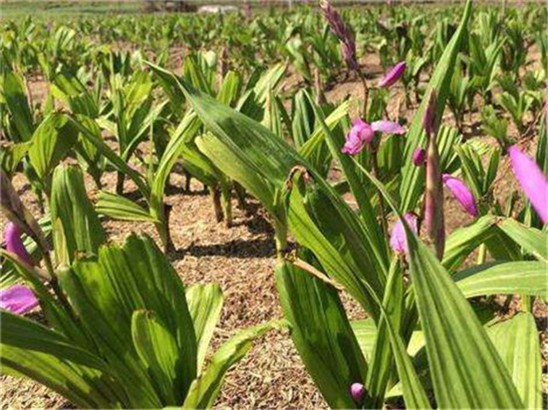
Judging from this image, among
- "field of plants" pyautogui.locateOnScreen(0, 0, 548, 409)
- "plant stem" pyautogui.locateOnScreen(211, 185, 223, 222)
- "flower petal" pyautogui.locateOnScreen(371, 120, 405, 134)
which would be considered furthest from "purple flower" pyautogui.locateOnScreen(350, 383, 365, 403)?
"plant stem" pyautogui.locateOnScreen(211, 185, 223, 222)

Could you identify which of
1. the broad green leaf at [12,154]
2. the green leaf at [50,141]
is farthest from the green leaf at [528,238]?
the broad green leaf at [12,154]

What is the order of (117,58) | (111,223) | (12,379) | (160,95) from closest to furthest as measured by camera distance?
(12,379) → (111,223) → (117,58) → (160,95)

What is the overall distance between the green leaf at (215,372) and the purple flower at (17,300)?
0.31m

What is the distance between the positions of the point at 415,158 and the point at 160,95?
13.1 feet

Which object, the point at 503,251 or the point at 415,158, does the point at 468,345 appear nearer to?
the point at 415,158

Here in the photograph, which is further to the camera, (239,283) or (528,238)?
(239,283)

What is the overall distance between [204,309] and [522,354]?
1.86 feet

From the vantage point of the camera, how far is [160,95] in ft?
15.7

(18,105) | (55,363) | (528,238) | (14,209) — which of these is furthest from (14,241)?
(18,105)

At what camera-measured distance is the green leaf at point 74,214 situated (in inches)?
48.9

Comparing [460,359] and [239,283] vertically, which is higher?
[460,359]

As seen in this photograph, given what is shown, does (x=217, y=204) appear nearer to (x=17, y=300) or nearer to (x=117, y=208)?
(x=117, y=208)

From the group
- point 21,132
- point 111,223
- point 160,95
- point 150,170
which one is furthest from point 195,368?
point 160,95

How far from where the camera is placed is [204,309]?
1.19 meters
